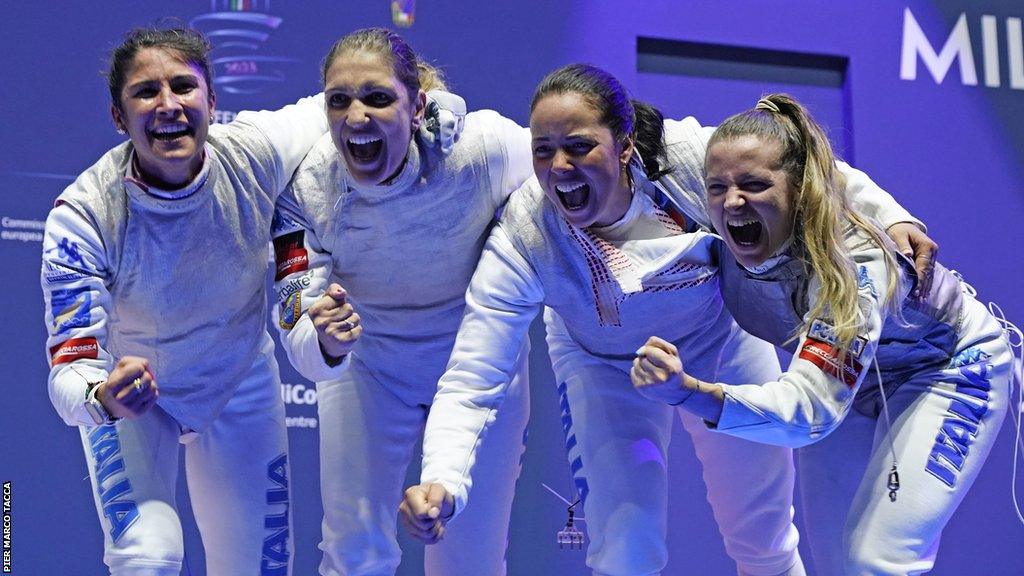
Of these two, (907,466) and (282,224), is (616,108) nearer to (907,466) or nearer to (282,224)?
(282,224)

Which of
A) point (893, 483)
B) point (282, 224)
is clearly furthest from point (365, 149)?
point (893, 483)

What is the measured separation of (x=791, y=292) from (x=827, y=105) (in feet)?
6.69

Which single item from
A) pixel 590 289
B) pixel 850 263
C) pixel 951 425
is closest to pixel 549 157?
pixel 590 289

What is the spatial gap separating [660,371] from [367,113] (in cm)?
85

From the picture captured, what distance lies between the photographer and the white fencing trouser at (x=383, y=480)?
255 cm

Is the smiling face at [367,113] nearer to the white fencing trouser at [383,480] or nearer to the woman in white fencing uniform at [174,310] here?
the woman in white fencing uniform at [174,310]

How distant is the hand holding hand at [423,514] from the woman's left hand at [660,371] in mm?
451

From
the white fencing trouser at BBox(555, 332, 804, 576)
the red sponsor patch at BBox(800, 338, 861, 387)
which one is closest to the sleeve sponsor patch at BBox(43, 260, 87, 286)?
the white fencing trouser at BBox(555, 332, 804, 576)

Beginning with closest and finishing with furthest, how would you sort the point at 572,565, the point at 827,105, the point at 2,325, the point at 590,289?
the point at 590,289, the point at 2,325, the point at 572,565, the point at 827,105

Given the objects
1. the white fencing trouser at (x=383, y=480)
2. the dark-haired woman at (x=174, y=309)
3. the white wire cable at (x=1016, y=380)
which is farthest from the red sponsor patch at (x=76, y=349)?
the white wire cable at (x=1016, y=380)

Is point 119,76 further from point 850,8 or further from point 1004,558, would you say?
point 1004,558

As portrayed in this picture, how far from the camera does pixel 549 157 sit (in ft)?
7.85

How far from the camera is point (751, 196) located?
225cm

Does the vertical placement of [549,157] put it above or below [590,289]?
above
